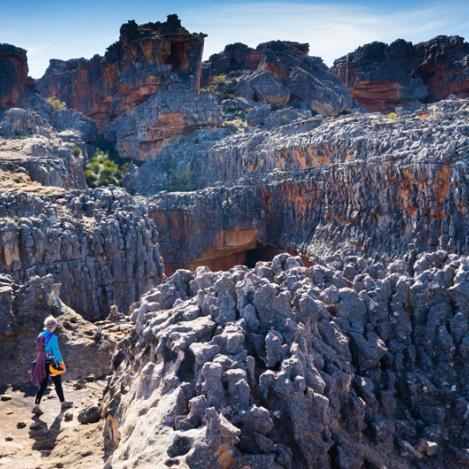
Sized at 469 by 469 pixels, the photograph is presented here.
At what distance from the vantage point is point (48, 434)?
8.75m

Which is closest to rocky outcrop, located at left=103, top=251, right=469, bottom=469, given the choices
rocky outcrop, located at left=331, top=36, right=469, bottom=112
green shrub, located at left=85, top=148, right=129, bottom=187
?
green shrub, located at left=85, top=148, right=129, bottom=187

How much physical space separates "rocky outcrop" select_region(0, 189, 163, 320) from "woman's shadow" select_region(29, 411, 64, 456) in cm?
644

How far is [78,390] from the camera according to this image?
35.9ft

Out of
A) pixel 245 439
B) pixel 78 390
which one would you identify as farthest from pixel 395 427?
pixel 78 390

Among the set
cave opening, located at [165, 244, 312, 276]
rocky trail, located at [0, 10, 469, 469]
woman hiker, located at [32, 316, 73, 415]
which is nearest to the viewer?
rocky trail, located at [0, 10, 469, 469]

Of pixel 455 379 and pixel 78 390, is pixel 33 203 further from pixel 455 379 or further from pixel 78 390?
pixel 455 379

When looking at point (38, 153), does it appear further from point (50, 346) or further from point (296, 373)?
Result: point (296, 373)

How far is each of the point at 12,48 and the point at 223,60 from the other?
55.7 ft

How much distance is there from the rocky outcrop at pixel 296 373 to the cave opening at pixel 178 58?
30507mm

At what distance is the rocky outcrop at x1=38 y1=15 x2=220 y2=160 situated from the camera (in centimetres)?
Answer: 3584

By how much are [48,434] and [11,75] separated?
3248 centimetres

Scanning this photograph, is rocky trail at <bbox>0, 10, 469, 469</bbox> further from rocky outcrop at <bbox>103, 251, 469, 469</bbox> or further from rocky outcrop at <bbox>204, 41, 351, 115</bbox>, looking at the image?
rocky outcrop at <bbox>204, 41, 351, 115</bbox>

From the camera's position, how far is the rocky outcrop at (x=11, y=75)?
123 ft

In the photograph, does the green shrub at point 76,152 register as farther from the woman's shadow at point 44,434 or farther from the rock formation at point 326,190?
the woman's shadow at point 44,434
